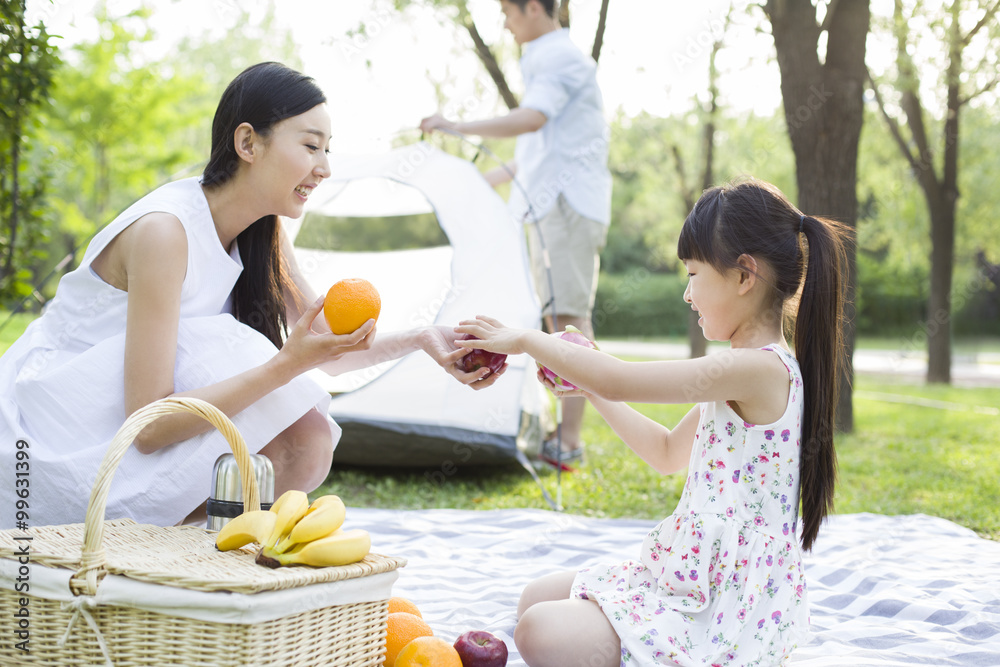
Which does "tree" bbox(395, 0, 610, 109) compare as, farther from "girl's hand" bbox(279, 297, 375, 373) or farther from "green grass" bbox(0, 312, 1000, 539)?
"girl's hand" bbox(279, 297, 375, 373)

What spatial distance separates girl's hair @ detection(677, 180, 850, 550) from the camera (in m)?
1.58

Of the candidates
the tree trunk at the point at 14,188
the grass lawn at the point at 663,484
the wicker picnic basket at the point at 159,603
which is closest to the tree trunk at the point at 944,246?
the grass lawn at the point at 663,484

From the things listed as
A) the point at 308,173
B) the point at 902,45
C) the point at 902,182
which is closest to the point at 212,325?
the point at 308,173

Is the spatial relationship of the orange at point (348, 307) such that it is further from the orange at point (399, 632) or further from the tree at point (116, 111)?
the tree at point (116, 111)

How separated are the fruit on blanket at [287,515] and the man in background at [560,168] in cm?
230

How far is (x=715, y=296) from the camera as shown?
5.33 feet

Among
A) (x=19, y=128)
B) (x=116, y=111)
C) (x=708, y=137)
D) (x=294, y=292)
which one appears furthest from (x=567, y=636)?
(x=116, y=111)

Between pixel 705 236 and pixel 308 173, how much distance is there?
886mm

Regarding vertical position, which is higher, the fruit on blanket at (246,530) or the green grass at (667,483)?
the fruit on blanket at (246,530)

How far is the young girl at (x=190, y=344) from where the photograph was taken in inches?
61.1

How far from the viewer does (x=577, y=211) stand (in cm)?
360

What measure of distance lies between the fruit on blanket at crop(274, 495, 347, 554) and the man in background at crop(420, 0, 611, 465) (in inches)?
90.7

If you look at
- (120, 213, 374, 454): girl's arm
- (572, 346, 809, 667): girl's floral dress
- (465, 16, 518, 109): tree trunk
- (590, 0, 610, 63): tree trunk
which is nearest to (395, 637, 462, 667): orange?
(572, 346, 809, 667): girl's floral dress

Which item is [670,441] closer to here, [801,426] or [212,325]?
[801,426]
